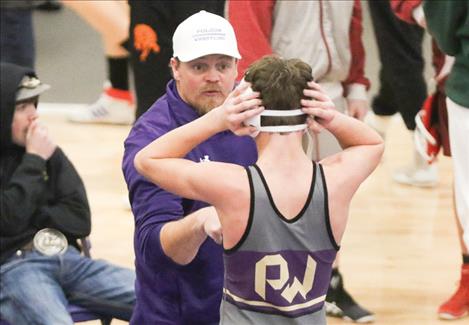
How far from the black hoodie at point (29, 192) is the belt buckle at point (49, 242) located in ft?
0.06

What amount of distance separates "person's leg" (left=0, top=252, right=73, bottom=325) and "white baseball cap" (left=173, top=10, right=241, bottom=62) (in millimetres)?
1175

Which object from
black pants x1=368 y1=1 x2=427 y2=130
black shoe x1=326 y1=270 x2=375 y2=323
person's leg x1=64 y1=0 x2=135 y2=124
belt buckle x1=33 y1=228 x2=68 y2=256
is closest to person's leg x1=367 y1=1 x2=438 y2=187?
black pants x1=368 y1=1 x2=427 y2=130

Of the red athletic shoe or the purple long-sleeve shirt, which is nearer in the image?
the purple long-sleeve shirt

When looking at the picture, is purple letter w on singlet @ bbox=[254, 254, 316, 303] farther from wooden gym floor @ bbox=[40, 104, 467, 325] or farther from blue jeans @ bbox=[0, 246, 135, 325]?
wooden gym floor @ bbox=[40, 104, 467, 325]

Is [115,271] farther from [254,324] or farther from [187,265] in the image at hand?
[254,324]

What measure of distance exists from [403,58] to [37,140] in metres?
2.69

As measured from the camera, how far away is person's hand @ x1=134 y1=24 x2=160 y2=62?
5543 millimetres

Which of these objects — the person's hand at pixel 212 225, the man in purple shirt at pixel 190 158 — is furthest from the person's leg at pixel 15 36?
the person's hand at pixel 212 225

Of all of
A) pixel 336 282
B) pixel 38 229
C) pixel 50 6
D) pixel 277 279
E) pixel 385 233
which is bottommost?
pixel 50 6

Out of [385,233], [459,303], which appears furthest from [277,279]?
[385,233]

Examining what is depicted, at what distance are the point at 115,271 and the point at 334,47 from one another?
127cm

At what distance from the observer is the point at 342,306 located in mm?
5098

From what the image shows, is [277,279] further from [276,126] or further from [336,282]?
[336,282]

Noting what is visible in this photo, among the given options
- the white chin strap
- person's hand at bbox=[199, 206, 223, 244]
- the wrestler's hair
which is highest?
the wrestler's hair
